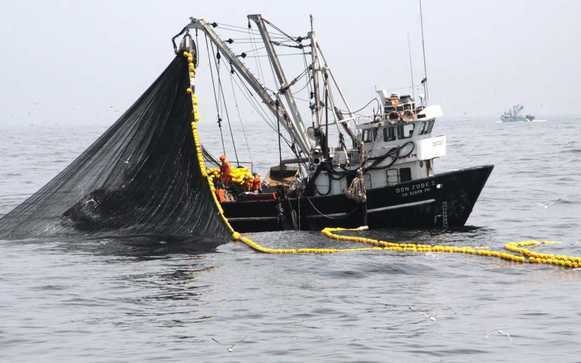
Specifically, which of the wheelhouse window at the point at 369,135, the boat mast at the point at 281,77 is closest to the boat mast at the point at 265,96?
the boat mast at the point at 281,77

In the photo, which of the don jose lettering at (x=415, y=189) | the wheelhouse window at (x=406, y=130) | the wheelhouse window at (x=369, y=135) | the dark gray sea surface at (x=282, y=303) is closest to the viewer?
the dark gray sea surface at (x=282, y=303)

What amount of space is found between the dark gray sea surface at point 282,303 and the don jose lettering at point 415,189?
47.7 inches

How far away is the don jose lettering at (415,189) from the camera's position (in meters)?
29.3

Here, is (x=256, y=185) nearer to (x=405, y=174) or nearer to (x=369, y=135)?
(x=369, y=135)

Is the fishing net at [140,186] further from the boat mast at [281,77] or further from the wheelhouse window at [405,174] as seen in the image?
the wheelhouse window at [405,174]

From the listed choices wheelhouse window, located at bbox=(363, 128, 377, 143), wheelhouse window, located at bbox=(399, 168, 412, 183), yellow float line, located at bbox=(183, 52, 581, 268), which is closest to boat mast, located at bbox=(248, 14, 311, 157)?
wheelhouse window, located at bbox=(363, 128, 377, 143)

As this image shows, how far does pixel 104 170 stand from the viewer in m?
28.6

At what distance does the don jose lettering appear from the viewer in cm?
2934

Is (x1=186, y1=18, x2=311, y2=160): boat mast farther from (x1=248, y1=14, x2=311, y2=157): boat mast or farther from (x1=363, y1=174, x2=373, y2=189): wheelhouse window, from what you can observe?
(x1=363, y1=174, x2=373, y2=189): wheelhouse window

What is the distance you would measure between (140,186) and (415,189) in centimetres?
814

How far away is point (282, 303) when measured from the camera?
775 inches

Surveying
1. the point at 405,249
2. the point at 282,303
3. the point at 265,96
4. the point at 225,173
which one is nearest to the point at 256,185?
the point at 225,173

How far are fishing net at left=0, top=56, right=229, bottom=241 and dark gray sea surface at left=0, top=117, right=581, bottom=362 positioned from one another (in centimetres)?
67

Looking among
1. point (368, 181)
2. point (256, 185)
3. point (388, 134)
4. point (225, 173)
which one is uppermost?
point (388, 134)
